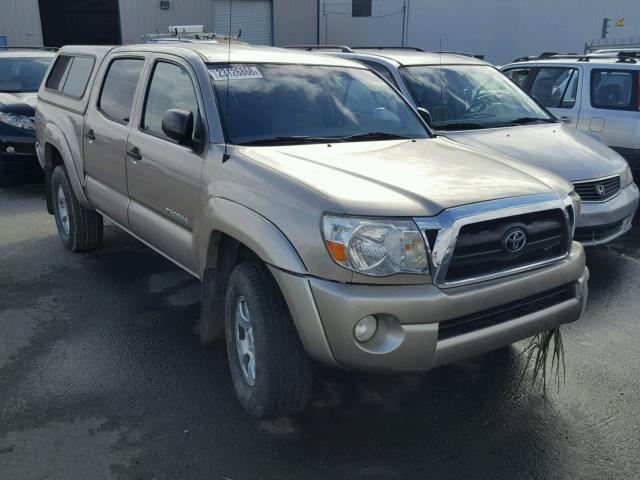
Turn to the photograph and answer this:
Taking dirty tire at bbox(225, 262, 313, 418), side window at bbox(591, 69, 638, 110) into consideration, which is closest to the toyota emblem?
dirty tire at bbox(225, 262, 313, 418)

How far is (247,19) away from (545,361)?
23.4 meters

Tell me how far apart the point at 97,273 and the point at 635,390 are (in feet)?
13.7

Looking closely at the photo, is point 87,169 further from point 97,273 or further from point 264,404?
point 264,404

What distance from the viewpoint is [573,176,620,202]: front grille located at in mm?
5266

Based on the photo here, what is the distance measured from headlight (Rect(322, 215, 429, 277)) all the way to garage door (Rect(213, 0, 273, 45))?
22581 millimetres

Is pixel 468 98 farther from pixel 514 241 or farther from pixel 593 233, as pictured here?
pixel 514 241

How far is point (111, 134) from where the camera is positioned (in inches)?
184

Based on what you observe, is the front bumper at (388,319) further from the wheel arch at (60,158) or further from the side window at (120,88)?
the wheel arch at (60,158)

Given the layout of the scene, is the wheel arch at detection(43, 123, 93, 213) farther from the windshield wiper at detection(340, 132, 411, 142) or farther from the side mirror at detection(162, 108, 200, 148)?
the windshield wiper at detection(340, 132, 411, 142)

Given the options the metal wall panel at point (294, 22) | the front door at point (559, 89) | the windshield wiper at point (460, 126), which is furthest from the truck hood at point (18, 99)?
the metal wall panel at point (294, 22)

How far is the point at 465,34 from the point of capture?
81.9 ft

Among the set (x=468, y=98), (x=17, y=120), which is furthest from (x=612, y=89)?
(x=17, y=120)

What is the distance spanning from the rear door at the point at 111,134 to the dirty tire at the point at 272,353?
185cm

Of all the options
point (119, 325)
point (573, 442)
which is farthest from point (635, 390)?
point (119, 325)
